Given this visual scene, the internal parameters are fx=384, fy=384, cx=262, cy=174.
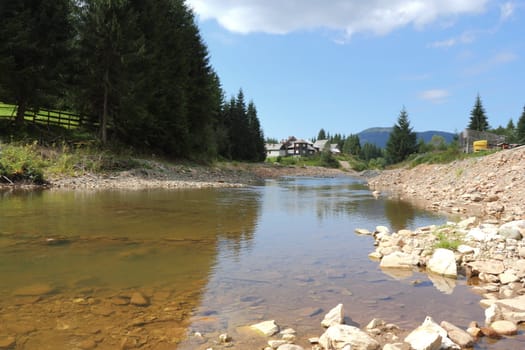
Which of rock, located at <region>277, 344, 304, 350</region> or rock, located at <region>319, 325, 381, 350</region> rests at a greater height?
rock, located at <region>319, 325, 381, 350</region>

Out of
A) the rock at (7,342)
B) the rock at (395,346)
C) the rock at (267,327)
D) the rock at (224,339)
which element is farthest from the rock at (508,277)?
the rock at (7,342)

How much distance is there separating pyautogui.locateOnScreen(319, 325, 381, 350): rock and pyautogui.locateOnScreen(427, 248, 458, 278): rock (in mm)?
3047

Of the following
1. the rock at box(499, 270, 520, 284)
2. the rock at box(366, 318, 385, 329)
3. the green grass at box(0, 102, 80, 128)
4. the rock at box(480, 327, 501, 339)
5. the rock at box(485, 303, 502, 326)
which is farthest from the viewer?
the green grass at box(0, 102, 80, 128)

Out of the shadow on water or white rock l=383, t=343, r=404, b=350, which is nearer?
white rock l=383, t=343, r=404, b=350

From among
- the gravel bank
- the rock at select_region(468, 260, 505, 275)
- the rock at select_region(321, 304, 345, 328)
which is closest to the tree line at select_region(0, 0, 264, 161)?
the gravel bank

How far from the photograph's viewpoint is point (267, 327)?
12.8ft

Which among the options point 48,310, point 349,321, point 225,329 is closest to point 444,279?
point 349,321

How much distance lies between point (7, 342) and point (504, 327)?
15.6 ft

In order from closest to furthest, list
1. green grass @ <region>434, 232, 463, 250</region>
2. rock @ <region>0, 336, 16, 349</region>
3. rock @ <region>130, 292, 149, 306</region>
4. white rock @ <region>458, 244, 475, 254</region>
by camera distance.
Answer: rock @ <region>0, 336, 16, 349</region> → rock @ <region>130, 292, 149, 306</region> → white rock @ <region>458, 244, 475, 254</region> → green grass @ <region>434, 232, 463, 250</region>

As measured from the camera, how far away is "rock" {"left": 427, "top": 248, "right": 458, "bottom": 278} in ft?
19.5

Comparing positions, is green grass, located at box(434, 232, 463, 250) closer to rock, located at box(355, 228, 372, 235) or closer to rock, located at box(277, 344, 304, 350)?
rock, located at box(355, 228, 372, 235)

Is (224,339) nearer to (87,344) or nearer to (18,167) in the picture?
(87,344)

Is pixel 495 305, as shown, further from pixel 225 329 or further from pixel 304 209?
pixel 304 209

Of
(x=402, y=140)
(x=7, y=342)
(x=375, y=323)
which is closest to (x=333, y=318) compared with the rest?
(x=375, y=323)
